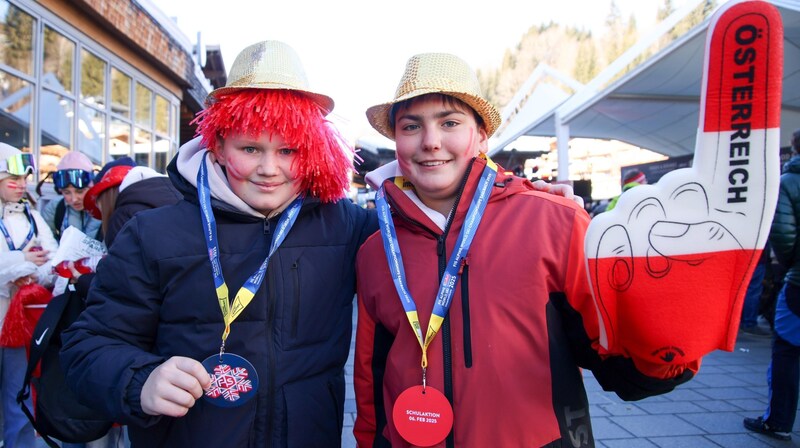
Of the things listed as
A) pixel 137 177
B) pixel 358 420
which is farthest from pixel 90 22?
pixel 358 420

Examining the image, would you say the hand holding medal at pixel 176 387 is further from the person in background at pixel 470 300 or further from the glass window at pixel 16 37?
the glass window at pixel 16 37

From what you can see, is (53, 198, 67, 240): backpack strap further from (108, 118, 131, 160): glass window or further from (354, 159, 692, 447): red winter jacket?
(354, 159, 692, 447): red winter jacket

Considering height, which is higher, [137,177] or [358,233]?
[137,177]

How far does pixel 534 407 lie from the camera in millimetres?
1367

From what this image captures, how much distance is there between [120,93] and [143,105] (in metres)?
0.87

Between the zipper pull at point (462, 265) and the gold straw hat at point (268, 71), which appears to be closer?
the zipper pull at point (462, 265)

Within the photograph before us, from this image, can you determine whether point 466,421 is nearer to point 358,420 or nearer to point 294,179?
point 358,420

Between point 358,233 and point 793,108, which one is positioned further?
point 793,108

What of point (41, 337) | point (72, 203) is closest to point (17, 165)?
point (72, 203)

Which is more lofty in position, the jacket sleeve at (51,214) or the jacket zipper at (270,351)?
the jacket sleeve at (51,214)

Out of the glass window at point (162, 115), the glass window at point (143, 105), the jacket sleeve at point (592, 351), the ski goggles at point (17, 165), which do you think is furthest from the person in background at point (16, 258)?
the glass window at point (162, 115)

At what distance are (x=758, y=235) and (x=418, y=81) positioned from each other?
1052 millimetres

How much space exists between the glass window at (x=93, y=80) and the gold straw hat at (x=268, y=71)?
6.26 metres

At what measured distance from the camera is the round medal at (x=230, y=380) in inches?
58.4
